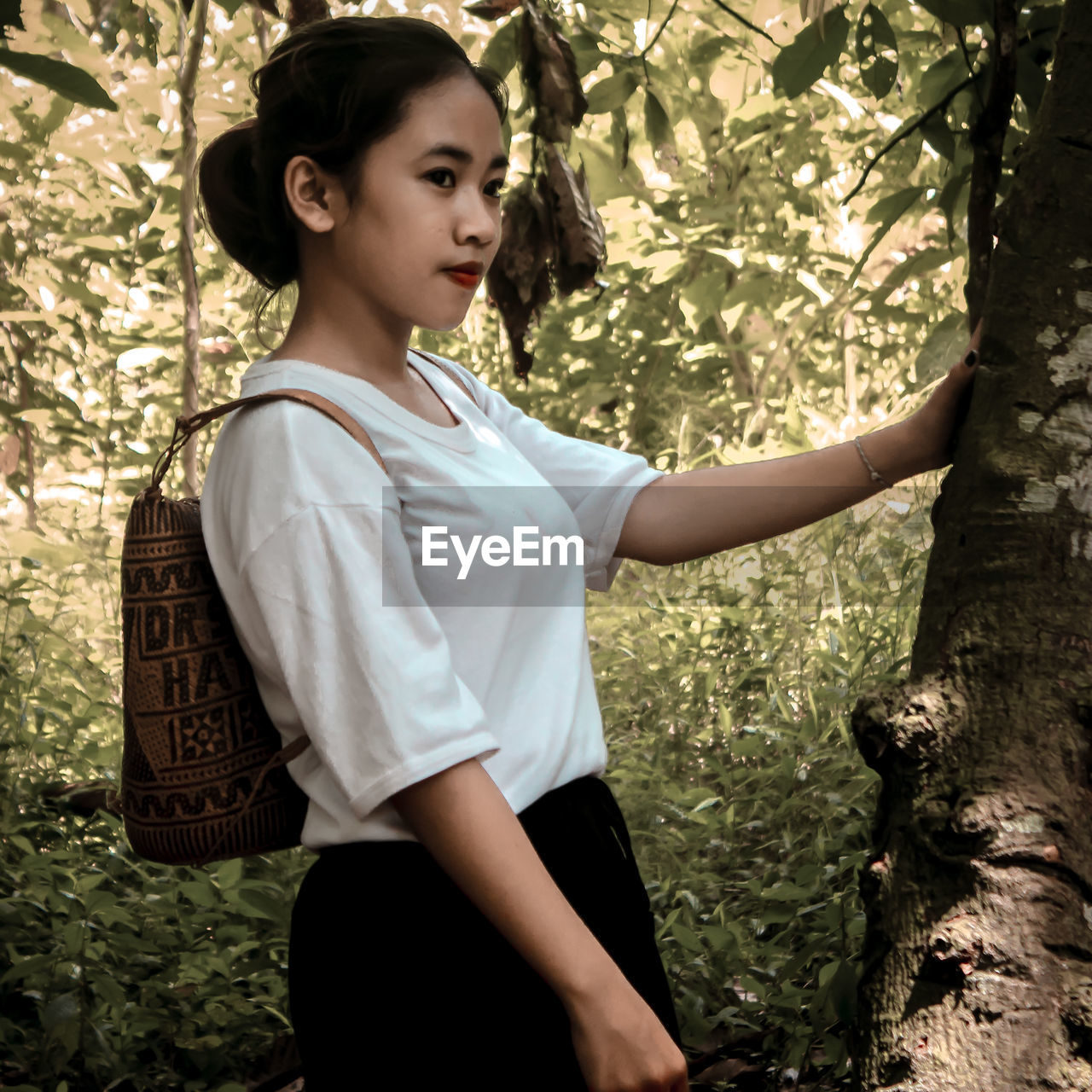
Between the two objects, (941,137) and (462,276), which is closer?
(462,276)

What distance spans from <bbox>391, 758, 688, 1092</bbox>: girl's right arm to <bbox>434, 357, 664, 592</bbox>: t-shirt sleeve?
0.53 m

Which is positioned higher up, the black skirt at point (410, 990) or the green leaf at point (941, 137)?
the green leaf at point (941, 137)

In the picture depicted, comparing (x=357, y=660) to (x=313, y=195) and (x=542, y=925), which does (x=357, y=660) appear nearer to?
(x=542, y=925)

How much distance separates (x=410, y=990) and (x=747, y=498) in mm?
696

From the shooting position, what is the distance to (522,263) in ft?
6.66

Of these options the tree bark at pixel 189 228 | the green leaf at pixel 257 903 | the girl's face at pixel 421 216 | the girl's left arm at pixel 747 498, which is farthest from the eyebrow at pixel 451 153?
the tree bark at pixel 189 228

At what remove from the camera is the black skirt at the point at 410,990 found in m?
1.14

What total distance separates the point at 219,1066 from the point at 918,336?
360cm

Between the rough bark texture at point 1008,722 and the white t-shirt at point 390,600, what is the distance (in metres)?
0.33

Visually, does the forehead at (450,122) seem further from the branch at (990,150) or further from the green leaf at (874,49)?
the green leaf at (874,49)

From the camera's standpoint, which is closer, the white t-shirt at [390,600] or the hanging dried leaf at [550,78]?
the white t-shirt at [390,600]

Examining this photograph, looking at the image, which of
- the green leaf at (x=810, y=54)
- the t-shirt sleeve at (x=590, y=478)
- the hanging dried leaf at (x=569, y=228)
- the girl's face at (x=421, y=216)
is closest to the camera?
the girl's face at (x=421, y=216)

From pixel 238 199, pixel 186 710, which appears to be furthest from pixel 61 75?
pixel 186 710

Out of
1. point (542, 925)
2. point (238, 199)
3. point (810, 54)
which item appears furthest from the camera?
point (810, 54)
